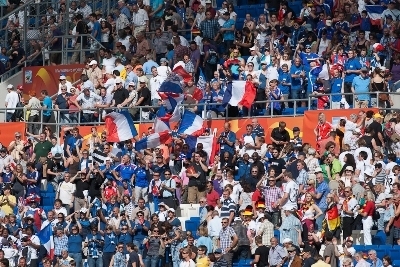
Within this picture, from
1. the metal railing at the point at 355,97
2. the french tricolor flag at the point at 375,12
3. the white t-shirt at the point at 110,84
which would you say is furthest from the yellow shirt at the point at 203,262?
the french tricolor flag at the point at 375,12

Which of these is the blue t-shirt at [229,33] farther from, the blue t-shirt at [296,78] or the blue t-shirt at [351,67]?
the blue t-shirt at [351,67]

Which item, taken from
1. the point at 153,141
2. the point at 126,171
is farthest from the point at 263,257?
the point at 153,141

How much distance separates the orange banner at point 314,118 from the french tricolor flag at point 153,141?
10.6 feet

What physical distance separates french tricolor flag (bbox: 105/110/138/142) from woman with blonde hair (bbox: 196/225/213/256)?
5.24 m

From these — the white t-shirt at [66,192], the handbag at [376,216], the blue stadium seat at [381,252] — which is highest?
the handbag at [376,216]

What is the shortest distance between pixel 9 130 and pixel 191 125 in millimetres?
5223

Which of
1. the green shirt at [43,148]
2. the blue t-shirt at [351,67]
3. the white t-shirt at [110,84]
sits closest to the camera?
the blue t-shirt at [351,67]

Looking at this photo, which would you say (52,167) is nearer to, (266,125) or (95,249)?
(95,249)

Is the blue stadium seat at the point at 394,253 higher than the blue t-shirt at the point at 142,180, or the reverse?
the blue t-shirt at the point at 142,180

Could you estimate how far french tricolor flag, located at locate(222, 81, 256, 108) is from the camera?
131 ft

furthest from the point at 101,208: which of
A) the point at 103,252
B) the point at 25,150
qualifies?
the point at 25,150

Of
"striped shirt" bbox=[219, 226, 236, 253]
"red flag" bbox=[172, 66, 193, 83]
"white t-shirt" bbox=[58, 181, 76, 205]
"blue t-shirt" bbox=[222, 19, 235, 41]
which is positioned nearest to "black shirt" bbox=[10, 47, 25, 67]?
"blue t-shirt" bbox=[222, 19, 235, 41]

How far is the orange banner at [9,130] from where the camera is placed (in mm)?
42597

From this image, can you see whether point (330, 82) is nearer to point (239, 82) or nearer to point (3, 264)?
point (239, 82)
